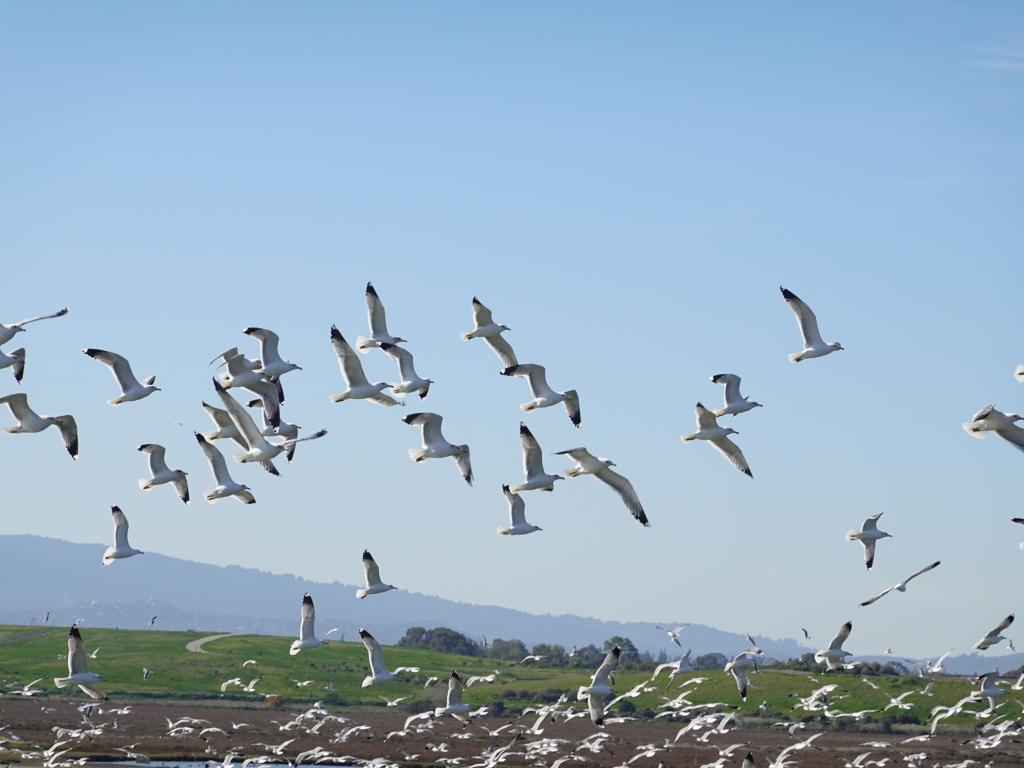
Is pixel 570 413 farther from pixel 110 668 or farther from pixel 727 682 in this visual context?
pixel 110 668

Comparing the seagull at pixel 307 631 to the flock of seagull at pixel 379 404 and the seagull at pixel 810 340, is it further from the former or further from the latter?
the seagull at pixel 810 340

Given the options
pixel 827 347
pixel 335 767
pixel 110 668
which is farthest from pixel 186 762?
pixel 110 668

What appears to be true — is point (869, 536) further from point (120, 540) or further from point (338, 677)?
point (338, 677)

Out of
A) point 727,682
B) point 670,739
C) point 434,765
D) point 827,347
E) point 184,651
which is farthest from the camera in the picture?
point 184,651

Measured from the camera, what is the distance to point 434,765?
64312 mm

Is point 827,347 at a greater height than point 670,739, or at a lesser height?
greater

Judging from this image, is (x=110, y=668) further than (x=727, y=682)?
Yes

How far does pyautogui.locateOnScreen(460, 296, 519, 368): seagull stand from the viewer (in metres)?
48.0

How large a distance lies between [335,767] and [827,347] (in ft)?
91.6

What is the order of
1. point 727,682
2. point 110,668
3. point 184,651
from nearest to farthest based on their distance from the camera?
1. point 727,682
2. point 110,668
3. point 184,651

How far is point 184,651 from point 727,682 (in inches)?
1818

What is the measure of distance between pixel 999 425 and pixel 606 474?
1153 centimetres

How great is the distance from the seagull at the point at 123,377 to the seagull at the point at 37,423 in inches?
58.6

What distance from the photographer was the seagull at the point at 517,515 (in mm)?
47531
